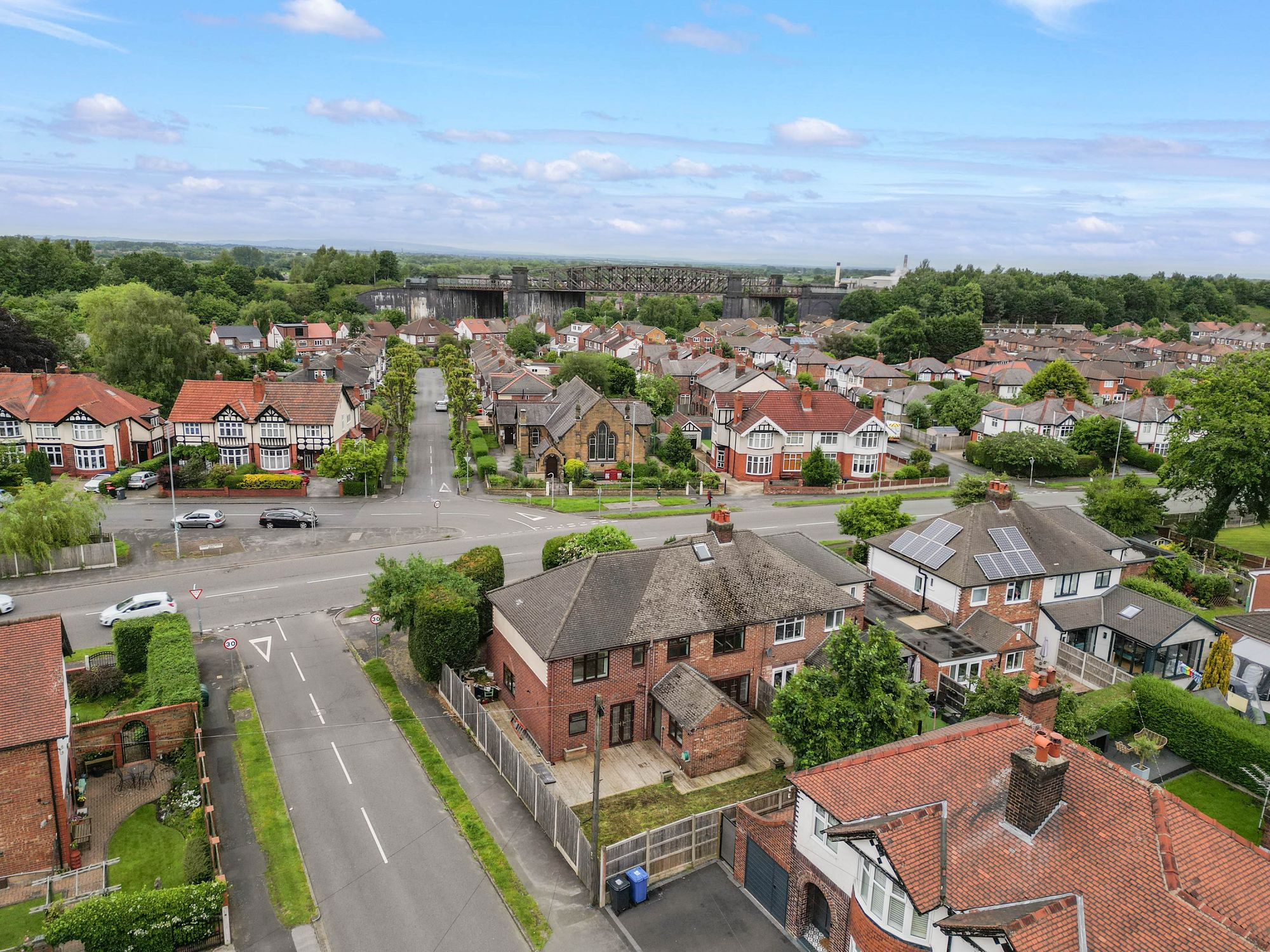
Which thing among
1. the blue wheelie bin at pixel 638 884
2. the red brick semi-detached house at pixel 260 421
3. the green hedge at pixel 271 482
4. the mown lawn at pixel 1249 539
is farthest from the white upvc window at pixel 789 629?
the red brick semi-detached house at pixel 260 421

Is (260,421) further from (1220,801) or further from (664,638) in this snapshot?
(1220,801)

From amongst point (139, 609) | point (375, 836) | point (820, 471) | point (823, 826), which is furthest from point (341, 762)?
point (820, 471)

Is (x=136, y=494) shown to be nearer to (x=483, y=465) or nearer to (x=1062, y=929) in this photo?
(x=483, y=465)

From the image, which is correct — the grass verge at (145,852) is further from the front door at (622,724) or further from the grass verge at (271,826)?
the front door at (622,724)

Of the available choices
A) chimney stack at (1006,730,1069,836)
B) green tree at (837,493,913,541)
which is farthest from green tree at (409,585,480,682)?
green tree at (837,493,913,541)

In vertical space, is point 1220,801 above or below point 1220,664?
below
